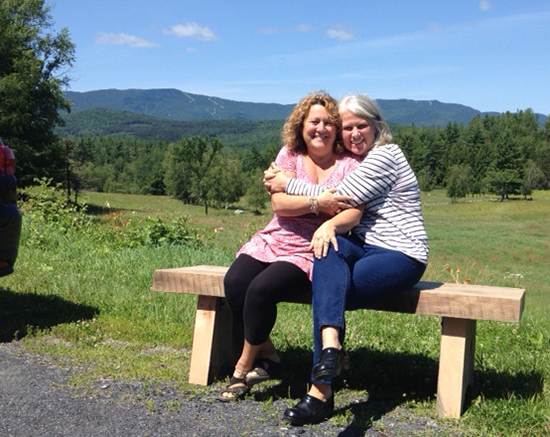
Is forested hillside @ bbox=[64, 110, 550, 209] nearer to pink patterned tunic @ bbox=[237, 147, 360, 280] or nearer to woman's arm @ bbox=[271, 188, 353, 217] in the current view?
pink patterned tunic @ bbox=[237, 147, 360, 280]

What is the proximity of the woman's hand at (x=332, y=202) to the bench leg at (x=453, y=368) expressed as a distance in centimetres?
77

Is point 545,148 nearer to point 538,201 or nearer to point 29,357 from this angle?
point 538,201

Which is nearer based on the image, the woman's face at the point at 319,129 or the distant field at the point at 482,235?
the woman's face at the point at 319,129

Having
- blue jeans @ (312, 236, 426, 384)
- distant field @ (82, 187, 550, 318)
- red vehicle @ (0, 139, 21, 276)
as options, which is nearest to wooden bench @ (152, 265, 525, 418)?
blue jeans @ (312, 236, 426, 384)

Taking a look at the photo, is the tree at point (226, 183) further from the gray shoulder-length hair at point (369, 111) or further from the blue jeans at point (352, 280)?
the blue jeans at point (352, 280)

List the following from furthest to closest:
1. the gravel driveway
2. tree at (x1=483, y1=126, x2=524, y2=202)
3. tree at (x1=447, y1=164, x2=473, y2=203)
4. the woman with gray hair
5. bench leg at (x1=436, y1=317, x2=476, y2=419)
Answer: tree at (x1=483, y1=126, x2=524, y2=202) < tree at (x1=447, y1=164, x2=473, y2=203) < bench leg at (x1=436, y1=317, x2=476, y2=419) < the woman with gray hair < the gravel driveway

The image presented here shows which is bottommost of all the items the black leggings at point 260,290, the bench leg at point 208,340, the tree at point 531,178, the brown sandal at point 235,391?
the brown sandal at point 235,391

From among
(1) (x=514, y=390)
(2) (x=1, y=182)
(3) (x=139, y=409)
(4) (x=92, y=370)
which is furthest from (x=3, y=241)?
(1) (x=514, y=390)

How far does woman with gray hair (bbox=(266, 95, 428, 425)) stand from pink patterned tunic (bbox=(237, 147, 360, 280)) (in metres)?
0.12

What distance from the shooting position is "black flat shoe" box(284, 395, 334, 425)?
319 cm

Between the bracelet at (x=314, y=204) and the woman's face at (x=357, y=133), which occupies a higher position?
the woman's face at (x=357, y=133)

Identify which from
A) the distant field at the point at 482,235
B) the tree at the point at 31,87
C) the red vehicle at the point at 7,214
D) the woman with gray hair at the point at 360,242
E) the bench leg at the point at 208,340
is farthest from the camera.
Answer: the tree at the point at 31,87

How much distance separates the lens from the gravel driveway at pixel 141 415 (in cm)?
312

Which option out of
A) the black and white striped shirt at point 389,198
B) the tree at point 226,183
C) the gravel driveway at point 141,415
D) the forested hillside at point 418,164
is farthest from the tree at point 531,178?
the gravel driveway at point 141,415
